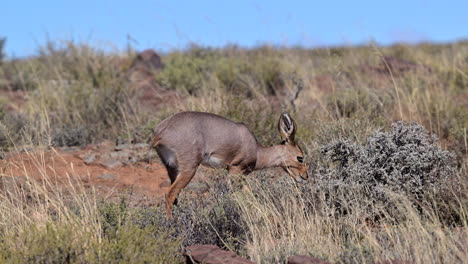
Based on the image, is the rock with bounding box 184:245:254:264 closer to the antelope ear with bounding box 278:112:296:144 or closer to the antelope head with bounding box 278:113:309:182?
the antelope head with bounding box 278:113:309:182

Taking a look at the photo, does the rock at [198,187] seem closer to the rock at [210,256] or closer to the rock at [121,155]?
the rock at [121,155]

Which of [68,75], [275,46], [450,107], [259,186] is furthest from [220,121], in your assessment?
[275,46]

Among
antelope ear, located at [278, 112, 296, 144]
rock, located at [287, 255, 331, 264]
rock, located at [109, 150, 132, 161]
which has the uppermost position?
antelope ear, located at [278, 112, 296, 144]

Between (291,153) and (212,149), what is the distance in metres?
1.52

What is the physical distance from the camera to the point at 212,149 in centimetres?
909

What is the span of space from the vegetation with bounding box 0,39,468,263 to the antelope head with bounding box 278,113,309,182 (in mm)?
235

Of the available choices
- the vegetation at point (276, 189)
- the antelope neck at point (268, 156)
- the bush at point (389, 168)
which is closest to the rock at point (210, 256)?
the vegetation at point (276, 189)

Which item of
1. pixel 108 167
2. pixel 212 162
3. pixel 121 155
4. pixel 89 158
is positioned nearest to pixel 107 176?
pixel 108 167

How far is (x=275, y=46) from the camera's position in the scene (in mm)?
21000

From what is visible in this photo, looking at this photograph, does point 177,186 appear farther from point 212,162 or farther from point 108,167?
point 108,167

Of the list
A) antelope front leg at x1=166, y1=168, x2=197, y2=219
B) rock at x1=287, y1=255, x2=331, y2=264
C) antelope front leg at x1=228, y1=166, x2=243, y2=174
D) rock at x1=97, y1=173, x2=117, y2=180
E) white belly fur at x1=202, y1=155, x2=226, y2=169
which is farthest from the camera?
rock at x1=97, y1=173, x2=117, y2=180

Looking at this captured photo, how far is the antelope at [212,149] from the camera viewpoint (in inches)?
344

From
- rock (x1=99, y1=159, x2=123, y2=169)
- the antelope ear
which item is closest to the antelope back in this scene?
the antelope ear

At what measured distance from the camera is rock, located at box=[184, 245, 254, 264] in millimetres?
6258
